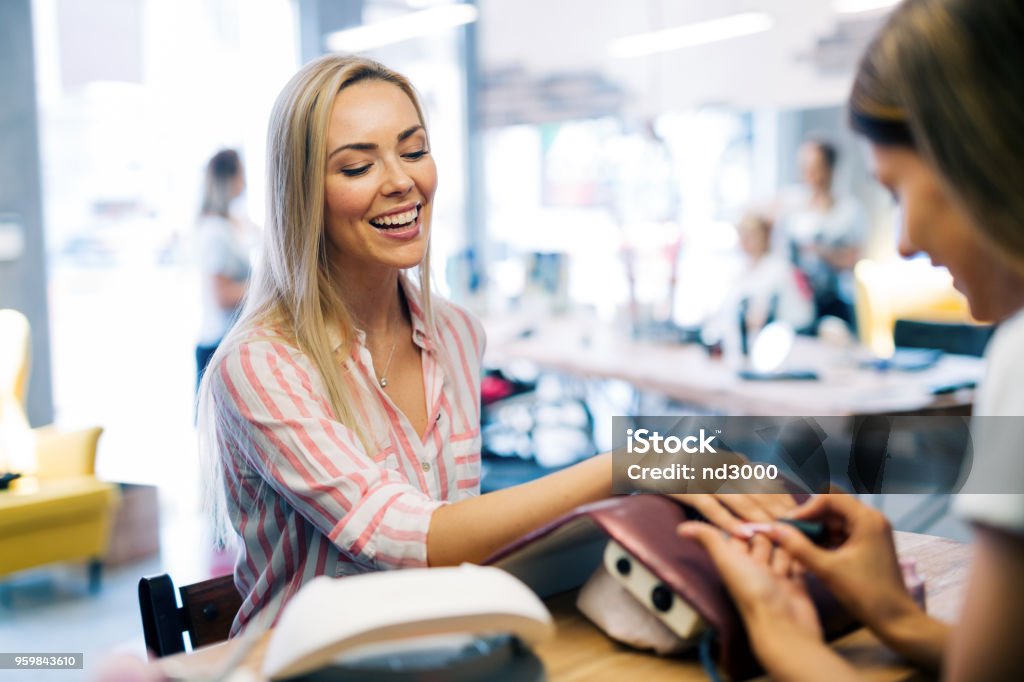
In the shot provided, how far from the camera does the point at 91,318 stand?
6191 mm

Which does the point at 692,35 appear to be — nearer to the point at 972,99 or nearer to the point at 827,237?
the point at 827,237

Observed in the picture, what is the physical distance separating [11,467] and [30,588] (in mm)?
513

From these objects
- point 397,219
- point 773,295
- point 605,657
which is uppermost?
point 397,219

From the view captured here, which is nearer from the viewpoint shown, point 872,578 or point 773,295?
point 872,578

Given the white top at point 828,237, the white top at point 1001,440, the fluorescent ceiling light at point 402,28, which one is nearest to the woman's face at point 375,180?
the white top at point 1001,440

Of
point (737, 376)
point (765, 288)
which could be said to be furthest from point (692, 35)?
point (737, 376)

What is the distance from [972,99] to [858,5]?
594cm

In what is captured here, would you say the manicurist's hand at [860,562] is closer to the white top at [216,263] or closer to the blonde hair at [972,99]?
the blonde hair at [972,99]

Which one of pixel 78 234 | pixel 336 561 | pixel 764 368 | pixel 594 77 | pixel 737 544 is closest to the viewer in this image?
pixel 737 544

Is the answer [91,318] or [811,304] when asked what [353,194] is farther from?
[91,318]

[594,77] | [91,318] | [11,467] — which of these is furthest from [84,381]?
[594,77]

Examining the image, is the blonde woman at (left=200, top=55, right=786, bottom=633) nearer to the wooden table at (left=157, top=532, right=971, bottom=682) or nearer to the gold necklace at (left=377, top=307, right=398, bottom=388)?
the gold necklace at (left=377, top=307, right=398, bottom=388)

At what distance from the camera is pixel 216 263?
4.29 metres

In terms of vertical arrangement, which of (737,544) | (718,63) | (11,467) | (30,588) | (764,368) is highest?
(718,63)
